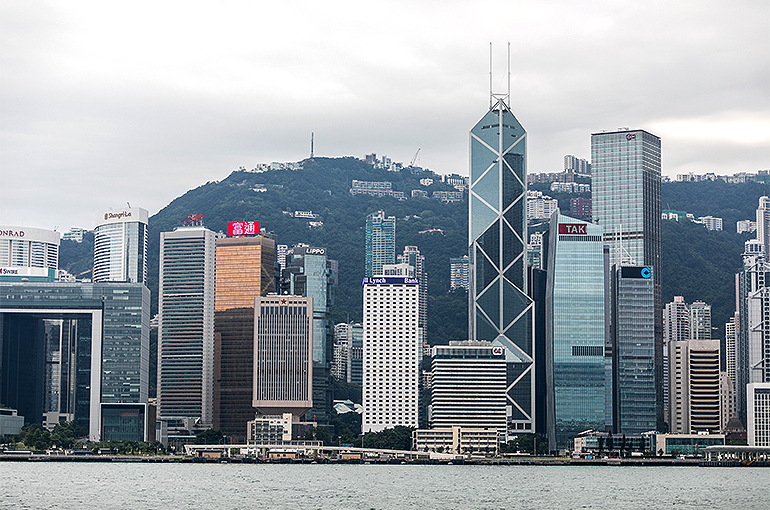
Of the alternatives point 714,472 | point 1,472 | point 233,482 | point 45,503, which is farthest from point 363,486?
point 714,472

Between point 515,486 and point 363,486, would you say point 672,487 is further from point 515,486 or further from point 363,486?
point 363,486

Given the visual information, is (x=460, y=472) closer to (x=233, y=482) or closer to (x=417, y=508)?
(x=233, y=482)

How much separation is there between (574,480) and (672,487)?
18.7 m

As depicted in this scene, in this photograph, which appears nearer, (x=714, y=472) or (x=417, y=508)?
(x=417, y=508)

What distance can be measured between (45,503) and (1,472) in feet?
212

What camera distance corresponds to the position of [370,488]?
458 feet

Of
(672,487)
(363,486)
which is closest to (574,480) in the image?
(672,487)

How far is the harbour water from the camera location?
11400 centimetres

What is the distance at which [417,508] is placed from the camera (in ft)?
357

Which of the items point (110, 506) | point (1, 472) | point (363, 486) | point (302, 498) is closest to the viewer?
point (110, 506)

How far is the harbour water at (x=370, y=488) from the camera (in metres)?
114

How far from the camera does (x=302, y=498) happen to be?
12125cm

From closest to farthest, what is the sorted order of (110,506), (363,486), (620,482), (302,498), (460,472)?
(110,506)
(302,498)
(363,486)
(620,482)
(460,472)

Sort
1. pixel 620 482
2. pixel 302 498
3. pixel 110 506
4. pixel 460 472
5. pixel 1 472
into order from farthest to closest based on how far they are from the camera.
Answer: pixel 460 472 → pixel 1 472 → pixel 620 482 → pixel 302 498 → pixel 110 506
